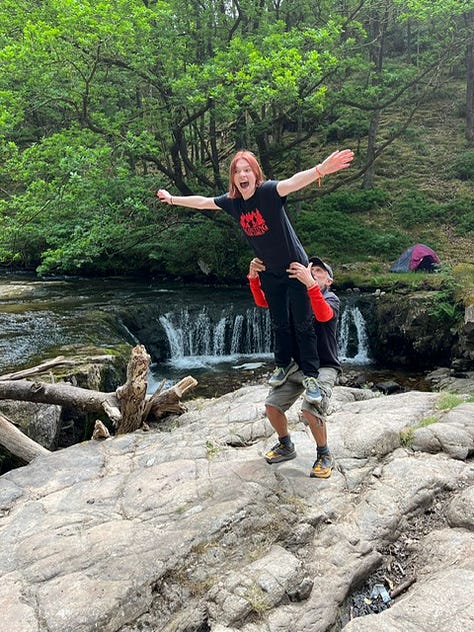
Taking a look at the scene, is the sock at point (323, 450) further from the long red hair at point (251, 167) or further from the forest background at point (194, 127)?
the forest background at point (194, 127)

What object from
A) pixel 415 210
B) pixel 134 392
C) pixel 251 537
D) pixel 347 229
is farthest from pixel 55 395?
pixel 415 210

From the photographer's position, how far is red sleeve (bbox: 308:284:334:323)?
11.6 ft

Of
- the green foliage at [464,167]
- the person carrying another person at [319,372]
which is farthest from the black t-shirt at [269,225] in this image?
the green foliage at [464,167]

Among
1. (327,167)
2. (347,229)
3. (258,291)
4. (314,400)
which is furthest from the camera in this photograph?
(347,229)

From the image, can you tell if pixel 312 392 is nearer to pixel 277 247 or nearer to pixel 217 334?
pixel 277 247

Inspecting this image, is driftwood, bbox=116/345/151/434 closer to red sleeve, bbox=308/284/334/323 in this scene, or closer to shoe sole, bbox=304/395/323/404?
shoe sole, bbox=304/395/323/404

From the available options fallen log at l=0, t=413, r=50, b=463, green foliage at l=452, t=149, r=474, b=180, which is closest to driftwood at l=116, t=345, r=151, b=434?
fallen log at l=0, t=413, r=50, b=463

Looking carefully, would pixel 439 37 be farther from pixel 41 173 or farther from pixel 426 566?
pixel 426 566

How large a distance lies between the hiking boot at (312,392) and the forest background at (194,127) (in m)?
8.39

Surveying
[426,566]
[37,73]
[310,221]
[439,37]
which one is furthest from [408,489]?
[439,37]

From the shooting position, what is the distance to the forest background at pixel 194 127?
11906 millimetres

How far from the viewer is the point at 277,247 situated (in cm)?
363

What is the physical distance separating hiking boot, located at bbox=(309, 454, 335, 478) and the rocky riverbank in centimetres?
6

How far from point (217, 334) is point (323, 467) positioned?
961 centimetres
